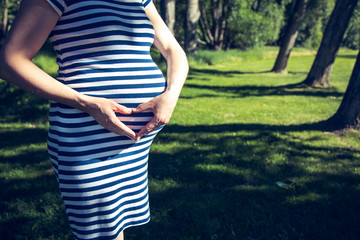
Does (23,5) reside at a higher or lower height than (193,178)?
higher

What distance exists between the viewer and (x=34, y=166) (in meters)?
3.80

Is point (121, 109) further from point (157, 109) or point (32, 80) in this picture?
point (32, 80)

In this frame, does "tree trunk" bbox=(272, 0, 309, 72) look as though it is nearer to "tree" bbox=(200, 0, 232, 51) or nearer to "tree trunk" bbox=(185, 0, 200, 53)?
"tree trunk" bbox=(185, 0, 200, 53)

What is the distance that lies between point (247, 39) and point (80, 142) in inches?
1021

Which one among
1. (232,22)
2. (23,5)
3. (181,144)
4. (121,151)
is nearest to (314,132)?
(181,144)

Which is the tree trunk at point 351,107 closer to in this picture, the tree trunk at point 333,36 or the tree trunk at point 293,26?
the tree trunk at point 333,36

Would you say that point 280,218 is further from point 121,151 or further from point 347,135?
point 347,135

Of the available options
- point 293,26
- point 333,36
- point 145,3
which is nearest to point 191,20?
point 293,26

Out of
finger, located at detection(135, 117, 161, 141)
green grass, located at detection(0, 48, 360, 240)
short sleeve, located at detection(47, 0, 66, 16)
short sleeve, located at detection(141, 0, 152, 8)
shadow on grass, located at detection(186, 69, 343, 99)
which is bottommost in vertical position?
shadow on grass, located at detection(186, 69, 343, 99)

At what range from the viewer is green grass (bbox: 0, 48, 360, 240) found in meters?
2.61

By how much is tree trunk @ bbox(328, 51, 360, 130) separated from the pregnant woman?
4697mm

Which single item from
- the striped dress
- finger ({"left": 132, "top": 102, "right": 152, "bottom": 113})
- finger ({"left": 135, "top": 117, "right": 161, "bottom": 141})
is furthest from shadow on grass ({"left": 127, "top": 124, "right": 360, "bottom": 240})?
finger ({"left": 132, "top": 102, "right": 152, "bottom": 113})

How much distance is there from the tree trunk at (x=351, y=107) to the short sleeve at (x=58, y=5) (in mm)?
5236

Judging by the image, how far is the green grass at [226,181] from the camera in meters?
2.61
